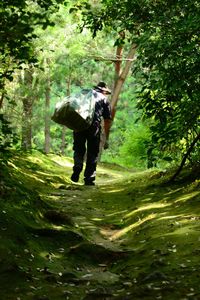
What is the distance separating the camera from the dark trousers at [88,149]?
11797 mm

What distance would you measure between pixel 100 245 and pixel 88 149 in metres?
5.95

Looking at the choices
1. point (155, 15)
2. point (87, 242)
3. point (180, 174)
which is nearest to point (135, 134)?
point (180, 174)

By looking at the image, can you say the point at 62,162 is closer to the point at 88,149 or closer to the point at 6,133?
the point at 88,149

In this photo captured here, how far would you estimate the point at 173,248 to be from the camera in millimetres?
5793

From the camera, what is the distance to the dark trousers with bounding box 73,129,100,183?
38.7ft

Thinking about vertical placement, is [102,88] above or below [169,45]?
below

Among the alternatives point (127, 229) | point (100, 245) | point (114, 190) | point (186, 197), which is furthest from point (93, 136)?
point (100, 245)

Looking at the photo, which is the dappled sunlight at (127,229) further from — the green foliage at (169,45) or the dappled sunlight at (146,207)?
the green foliage at (169,45)

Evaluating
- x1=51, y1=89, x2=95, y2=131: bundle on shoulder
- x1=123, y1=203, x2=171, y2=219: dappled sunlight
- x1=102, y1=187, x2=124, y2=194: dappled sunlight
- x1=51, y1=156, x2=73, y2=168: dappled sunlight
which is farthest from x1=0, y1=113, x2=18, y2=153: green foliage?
x1=51, y1=156, x2=73, y2=168: dappled sunlight

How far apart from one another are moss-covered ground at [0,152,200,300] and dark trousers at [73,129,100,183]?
2.31 meters

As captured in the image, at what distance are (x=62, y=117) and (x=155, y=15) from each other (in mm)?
3702

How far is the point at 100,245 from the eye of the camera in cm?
628

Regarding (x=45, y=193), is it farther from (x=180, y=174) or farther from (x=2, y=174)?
(x=180, y=174)

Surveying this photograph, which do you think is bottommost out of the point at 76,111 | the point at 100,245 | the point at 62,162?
the point at 62,162
